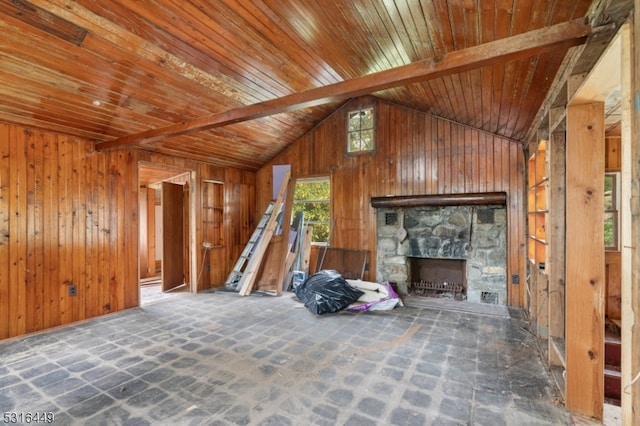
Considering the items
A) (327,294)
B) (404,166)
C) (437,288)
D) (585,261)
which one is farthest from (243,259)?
(585,261)

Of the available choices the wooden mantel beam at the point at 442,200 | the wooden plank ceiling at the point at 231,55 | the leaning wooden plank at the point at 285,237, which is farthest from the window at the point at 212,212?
the wooden mantel beam at the point at 442,200

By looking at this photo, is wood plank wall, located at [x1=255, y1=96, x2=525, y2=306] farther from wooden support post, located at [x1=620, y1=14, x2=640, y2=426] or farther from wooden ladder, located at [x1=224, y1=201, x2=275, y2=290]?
wooden support post, located at [x1=620, y1=14, x2=640, y2=426]

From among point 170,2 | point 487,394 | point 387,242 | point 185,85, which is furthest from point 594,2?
point 387,242

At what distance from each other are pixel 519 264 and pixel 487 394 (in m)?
2.70

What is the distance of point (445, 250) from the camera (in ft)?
15.2

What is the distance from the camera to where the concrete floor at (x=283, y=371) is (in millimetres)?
1968

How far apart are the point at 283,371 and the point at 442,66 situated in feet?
8.44

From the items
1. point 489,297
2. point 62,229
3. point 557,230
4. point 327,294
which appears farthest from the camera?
point 489,297

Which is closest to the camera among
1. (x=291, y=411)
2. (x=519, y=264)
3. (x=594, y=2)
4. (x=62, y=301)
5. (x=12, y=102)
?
(x=594, y=2)

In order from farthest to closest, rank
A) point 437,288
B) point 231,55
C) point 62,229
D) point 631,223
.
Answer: point 437,288
point 62,229
point 231,55
point 631,223

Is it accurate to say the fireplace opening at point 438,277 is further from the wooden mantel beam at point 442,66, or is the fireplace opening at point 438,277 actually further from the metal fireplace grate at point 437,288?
the wooden mantel beam at point 442,66

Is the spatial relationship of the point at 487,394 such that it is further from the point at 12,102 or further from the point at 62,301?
the point at 12,102

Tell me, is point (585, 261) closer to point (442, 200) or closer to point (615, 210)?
point (615, 210)

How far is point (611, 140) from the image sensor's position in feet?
11.5
